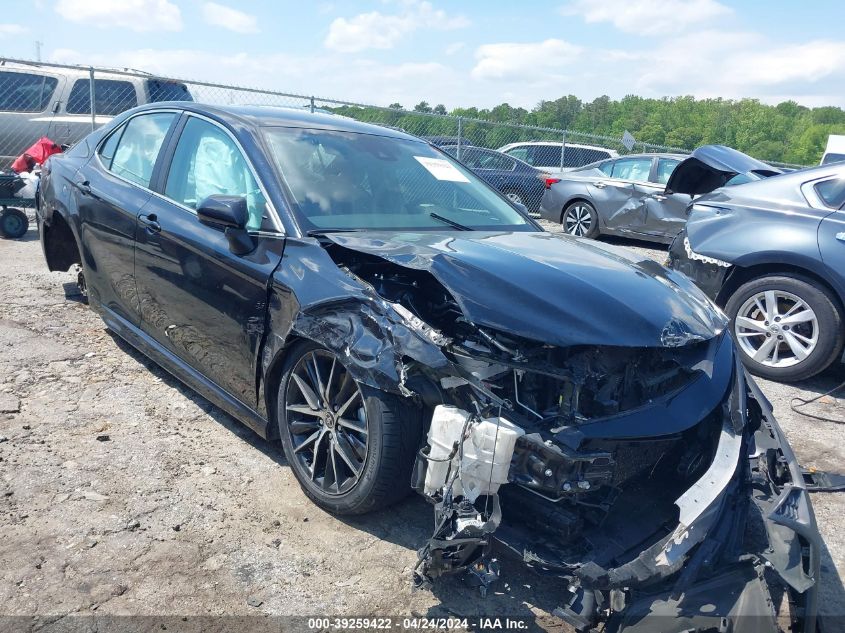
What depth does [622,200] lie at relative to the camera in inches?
431

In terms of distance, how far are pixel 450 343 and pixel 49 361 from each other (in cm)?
320

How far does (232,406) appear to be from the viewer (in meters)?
3.36

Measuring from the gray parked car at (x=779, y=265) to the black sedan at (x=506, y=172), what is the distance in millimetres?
7276

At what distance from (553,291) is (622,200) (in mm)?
8943

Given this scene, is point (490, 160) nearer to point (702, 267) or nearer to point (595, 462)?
point (702, 267)

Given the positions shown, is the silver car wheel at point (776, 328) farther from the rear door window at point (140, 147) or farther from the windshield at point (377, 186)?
the rear door window at point (140, 147)

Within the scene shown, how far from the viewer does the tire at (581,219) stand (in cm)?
1129

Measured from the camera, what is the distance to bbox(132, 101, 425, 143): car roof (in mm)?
3645

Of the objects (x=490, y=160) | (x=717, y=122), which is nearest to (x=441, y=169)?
(x=490, y=160)

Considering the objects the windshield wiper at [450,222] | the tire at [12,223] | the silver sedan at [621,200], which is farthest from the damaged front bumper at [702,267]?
the tire at [12,223]

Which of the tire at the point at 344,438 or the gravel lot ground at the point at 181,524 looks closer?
the gravel lot ground at the point at 181,524

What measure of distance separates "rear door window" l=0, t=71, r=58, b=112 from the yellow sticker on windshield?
8.82 metres

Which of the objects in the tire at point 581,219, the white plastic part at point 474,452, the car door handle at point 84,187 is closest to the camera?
the white plastic part at point 474,452

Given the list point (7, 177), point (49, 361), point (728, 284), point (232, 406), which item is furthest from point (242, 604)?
point (7, 177)
